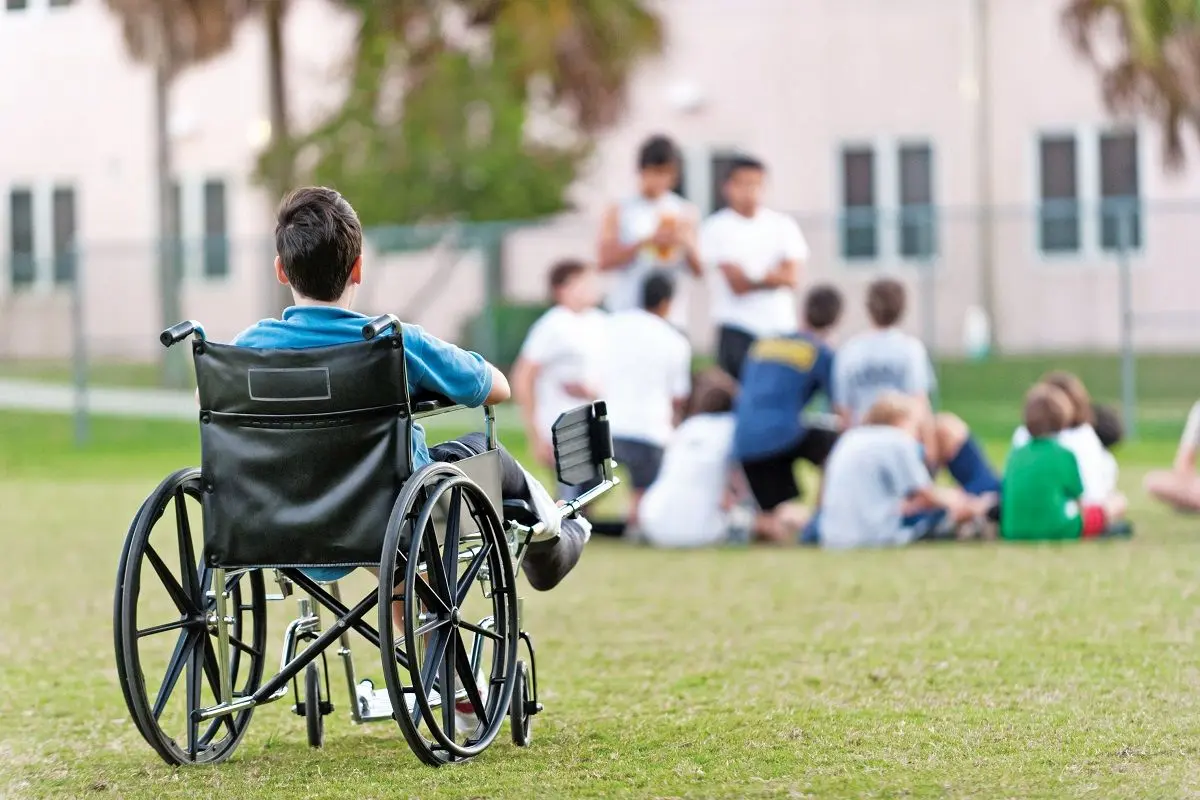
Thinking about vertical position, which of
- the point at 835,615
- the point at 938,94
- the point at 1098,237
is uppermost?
the point at 938,94

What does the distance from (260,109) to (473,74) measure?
682 cm

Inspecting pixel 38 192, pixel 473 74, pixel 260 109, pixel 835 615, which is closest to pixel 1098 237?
pixel 473 74

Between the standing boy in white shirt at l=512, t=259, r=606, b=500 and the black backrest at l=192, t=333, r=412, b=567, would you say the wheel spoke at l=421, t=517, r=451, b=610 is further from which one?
the standing boy in white shirt at l=512, t=259, r=606, b=500

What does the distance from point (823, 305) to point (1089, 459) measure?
5.03ft

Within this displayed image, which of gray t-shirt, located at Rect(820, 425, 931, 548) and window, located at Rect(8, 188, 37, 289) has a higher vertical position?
window, located at Rect(8, 188, 37, 289)

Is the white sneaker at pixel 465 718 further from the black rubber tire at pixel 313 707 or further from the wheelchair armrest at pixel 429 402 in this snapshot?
the wheelchair armrest at pixel 429 402

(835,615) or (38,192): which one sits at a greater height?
(38,192)

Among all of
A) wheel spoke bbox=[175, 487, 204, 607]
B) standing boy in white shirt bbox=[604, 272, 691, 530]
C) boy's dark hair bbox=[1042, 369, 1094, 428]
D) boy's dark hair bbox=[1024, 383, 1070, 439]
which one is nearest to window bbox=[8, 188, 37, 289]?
standing boy in white shirt bbox=[604, 272, 691, 530]

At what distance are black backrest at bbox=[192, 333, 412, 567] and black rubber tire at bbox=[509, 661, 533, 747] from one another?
24.2 inches

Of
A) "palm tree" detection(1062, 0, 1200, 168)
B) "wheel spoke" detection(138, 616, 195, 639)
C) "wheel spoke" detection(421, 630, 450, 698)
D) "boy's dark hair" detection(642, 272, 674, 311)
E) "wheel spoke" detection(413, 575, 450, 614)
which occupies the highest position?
"palm tree" detection(1062, 0, 1200, 168)

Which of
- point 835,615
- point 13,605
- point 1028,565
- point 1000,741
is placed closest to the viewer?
point 1000,741

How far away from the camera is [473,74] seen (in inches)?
959

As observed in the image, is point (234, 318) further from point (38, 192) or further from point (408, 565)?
point (408, 565)

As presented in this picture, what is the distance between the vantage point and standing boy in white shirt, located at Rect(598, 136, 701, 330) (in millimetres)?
11812
